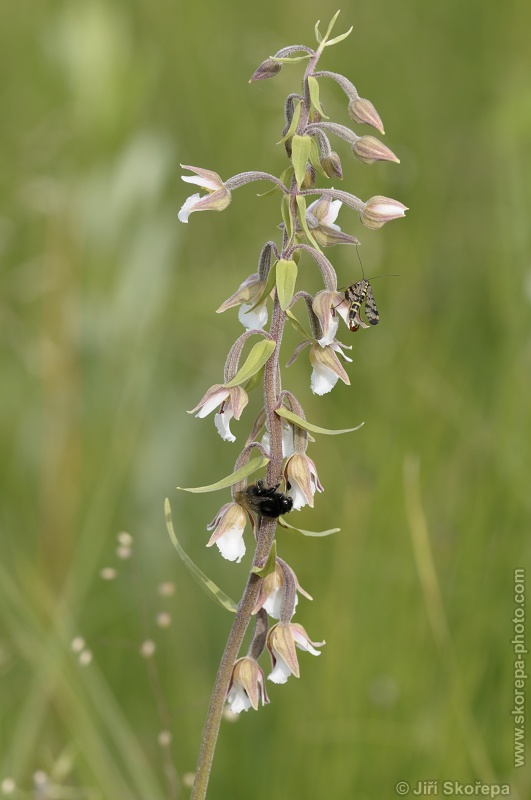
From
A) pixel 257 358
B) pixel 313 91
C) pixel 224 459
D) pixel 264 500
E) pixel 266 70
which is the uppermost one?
pixel 224 459

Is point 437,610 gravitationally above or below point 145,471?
below

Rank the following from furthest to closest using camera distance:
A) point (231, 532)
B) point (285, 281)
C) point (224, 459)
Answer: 1. point (224, 459)
2. point (231, 532)
3. point (285, 281)

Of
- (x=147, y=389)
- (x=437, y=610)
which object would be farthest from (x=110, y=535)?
(x=437, y=610)

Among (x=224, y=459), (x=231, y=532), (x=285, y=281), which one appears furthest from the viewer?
(x=224, y=459)

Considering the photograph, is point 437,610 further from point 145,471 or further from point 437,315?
point 437,315

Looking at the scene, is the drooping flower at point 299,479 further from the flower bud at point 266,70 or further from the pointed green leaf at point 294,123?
the flower bud at point 266,70

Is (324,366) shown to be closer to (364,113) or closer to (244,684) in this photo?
(364,113)

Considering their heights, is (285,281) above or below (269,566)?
above

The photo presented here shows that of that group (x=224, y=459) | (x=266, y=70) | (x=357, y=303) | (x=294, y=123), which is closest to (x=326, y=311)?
(x=357, y=303)
